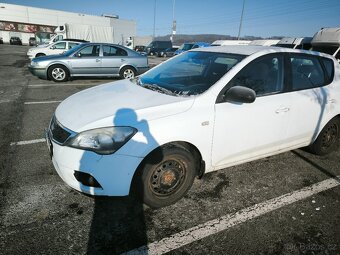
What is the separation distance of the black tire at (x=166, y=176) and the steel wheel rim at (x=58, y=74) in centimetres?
878

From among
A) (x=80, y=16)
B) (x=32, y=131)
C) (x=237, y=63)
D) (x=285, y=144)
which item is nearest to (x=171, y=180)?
(x=237, y=63)

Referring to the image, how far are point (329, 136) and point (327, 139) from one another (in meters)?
0.06

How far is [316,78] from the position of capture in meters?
3.88

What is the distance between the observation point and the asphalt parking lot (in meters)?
2.40

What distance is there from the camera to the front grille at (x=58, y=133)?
8.58ft

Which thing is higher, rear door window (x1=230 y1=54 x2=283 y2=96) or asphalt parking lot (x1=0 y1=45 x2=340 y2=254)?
rear door window (x1=230 y1=54 x2=283 y2=96)

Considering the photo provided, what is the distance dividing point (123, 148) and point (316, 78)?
3022 millimetres

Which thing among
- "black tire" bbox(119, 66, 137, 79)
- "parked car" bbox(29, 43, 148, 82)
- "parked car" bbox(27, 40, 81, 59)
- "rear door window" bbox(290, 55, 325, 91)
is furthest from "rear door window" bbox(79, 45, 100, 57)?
"rear door window" bbox(290, 55, 325, 91)

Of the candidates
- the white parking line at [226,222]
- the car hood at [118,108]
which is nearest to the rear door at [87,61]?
the car hood at [118,108]

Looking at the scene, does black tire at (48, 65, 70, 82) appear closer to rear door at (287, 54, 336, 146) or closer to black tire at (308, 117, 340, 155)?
rear door at (287, 54, 336, 146)

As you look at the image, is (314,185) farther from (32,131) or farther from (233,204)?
(32,131)

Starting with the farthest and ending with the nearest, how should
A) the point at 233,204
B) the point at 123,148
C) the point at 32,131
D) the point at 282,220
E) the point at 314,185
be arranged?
the point at 32,131, the point at 314,185, the point at 233,204, the point at 282,220, the point at 123,148

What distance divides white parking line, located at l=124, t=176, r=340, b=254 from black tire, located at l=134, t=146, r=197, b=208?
17.1 inches

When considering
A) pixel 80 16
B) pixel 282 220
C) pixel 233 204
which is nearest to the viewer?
pixel 282 220
